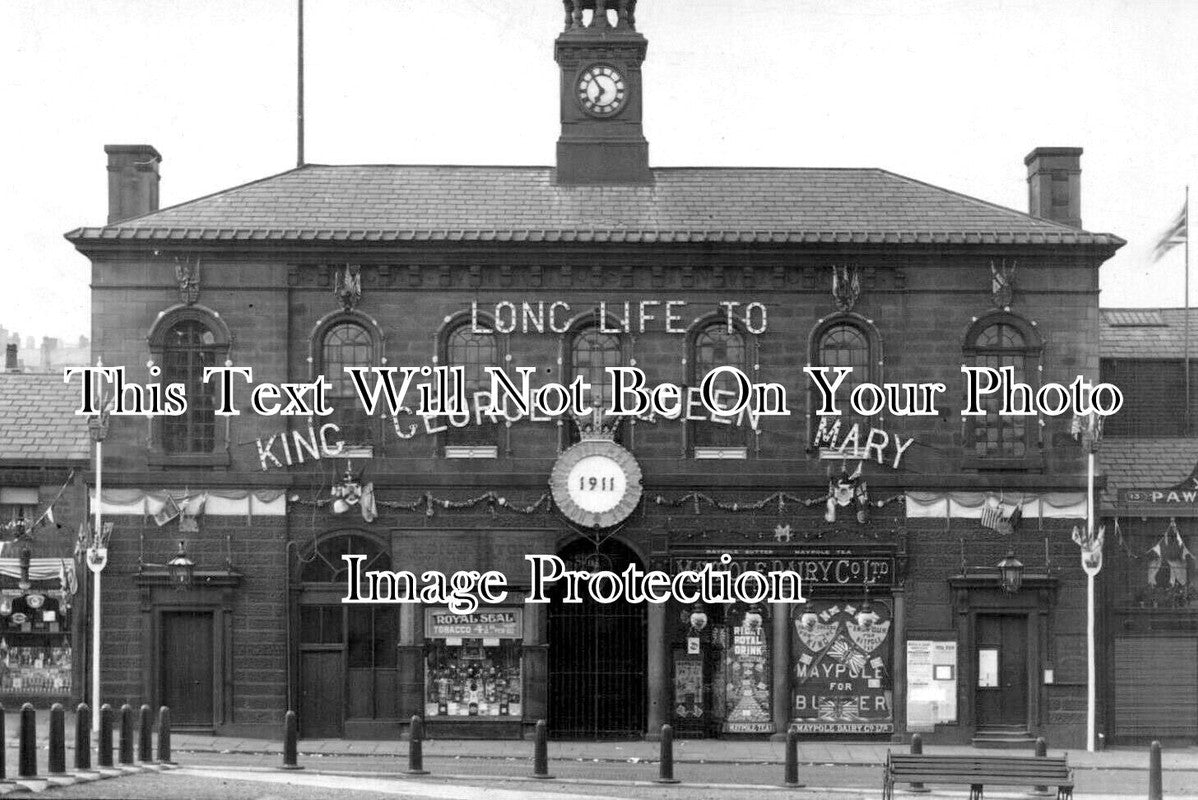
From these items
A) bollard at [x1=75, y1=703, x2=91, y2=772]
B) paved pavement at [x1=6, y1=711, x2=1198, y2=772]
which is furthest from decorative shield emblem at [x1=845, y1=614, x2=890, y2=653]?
bollard at [x1=75, y1=703, x2=91, y2=772]

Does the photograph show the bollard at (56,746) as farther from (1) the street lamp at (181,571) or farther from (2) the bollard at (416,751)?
(1) the street lamp at (181,571)

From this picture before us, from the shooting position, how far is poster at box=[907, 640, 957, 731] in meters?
31.9

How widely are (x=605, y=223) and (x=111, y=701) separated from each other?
40.7ft

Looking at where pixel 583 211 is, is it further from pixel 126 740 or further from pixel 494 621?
pixel 126 740

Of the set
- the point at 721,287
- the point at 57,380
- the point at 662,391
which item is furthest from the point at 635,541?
the point at 57,380

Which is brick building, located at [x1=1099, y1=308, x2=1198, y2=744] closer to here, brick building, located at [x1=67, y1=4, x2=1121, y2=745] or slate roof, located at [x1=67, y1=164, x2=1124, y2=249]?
brick building, located at [x1=67, y1=4, x2=1121, y2=745]

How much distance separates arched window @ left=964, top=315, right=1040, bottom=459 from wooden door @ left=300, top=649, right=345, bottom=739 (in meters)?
12.2

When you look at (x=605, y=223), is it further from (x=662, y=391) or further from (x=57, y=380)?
(x=57, y=380)

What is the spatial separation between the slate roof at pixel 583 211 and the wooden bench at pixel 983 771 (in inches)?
463

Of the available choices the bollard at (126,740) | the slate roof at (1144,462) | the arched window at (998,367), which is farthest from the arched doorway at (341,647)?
the slate roof at (1144,462)

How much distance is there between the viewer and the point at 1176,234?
111ft

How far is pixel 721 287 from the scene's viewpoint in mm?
32594

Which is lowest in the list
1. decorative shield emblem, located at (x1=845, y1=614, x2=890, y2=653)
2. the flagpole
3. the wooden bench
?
the wooden bench

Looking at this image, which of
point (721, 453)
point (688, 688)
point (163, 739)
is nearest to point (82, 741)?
A: point (163, 739)
